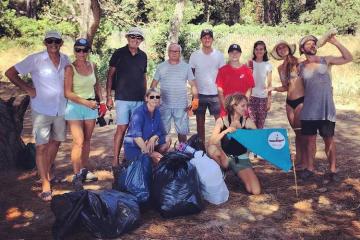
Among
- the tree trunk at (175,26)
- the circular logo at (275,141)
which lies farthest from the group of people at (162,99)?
the tree trunk at (175,26)

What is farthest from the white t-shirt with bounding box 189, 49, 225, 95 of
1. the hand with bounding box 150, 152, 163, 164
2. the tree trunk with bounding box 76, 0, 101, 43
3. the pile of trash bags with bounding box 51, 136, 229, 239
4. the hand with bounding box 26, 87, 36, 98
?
the tree trunk with bounding box 76, 0, 101, 43

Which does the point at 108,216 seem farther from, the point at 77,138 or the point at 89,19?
the point at 89,19

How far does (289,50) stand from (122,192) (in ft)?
9.39

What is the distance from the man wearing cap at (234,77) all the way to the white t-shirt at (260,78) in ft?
1.12

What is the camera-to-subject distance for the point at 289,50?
219 inches

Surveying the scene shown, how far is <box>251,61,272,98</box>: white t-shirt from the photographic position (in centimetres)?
600

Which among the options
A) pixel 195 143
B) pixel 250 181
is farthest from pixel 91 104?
pixel 250 181

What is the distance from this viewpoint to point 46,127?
4770 mm

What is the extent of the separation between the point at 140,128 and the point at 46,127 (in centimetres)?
103

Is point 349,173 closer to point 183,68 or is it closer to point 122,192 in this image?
point 183,68

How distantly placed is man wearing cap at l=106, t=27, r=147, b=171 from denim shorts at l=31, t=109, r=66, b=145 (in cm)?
73

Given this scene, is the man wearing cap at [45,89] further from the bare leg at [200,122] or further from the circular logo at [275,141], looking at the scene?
the circular logo at [275,141]

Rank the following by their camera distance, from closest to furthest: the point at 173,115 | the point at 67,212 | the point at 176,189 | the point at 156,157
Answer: the point at 67,212, the point at 176,189, the point at 156,157, the point at 173,115

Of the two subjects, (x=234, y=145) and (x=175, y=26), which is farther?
(x=175, y=26)
